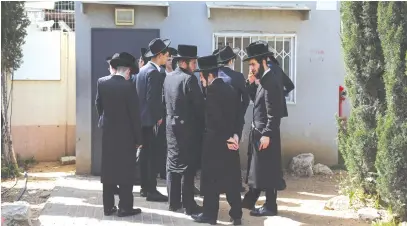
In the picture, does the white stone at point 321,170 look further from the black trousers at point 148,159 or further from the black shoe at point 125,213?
the black shoe at point 125,213

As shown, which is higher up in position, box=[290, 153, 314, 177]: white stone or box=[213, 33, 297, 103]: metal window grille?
box=[213, 33, 297, 103]: metal window grille

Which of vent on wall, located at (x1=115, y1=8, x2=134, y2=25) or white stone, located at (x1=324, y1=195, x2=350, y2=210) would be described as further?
vent on wall, located at (x1=115, y1=8, x2=134, y2=25)

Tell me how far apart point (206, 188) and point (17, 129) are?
5673 mm

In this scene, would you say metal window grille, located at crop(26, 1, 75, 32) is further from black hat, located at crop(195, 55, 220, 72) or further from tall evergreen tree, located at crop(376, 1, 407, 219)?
tall evergreen tree, located at crop(376, 1, 407, 219)

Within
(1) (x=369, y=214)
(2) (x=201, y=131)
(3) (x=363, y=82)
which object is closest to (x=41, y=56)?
(2) (x=201, y=131)

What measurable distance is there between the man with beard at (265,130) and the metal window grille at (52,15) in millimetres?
5721

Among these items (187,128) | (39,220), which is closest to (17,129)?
(39,220)

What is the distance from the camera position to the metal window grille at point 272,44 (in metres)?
9.07

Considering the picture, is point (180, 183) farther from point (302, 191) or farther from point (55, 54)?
point (55, 54)

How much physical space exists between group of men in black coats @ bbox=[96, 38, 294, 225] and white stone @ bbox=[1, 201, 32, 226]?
862mm

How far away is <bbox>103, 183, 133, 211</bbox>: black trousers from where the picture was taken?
242 inches

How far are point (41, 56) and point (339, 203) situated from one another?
6281 millimetres

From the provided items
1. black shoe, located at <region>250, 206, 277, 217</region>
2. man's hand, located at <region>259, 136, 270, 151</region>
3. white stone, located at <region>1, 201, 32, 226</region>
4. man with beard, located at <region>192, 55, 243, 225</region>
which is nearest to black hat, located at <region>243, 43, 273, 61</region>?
man with beard, located at <region>192, 55, 243, 225</region>

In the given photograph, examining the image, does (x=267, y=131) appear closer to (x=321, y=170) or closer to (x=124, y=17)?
(x=321, y=170)
